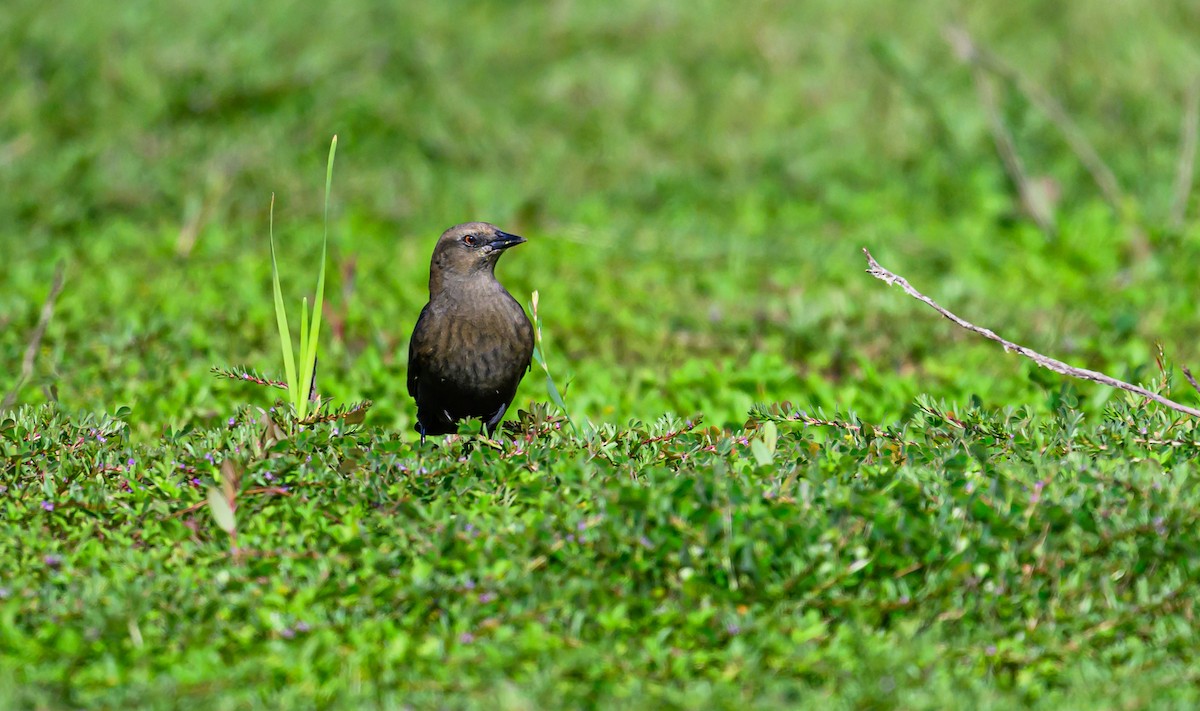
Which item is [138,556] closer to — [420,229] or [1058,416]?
[1058,416]

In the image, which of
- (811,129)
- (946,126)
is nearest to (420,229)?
(811,129)

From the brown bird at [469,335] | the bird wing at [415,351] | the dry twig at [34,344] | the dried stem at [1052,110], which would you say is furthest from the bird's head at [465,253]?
the dried stem at [1052,110]

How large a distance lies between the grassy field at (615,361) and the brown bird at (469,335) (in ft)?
0.85

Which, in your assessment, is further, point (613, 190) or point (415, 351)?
point (613, 190)

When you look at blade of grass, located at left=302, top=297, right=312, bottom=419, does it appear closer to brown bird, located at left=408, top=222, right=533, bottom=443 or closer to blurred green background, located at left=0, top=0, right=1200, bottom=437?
brown bird, located at left=408, top=222, right=533, bottom=443

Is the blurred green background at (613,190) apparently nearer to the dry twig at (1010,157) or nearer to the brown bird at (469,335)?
the dry twig at (1010,157)

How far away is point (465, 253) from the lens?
537 cm

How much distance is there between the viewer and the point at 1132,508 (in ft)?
13.4

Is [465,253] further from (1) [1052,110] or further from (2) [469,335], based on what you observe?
(1) [1052,110]

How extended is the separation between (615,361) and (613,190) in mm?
3275

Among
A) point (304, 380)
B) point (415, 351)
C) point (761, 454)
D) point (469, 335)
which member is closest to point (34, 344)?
point (304, 380)

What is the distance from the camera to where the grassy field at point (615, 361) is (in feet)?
12.8

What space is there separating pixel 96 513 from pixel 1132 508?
10.1 ft

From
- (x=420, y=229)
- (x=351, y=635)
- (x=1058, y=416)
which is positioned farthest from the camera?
(x=420, y=229)
